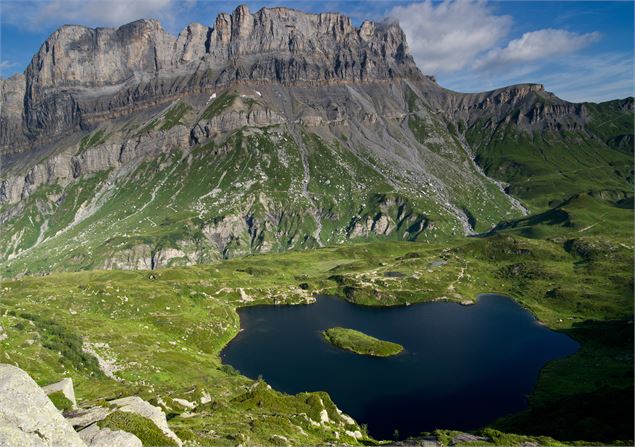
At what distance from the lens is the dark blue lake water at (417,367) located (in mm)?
116688

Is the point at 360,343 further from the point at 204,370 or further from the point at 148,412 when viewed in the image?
the point at 148,412

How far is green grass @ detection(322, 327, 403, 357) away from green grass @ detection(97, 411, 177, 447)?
121950 mm

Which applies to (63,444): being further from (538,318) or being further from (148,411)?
(538,318)

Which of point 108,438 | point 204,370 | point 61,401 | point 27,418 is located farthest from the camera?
point 204,370

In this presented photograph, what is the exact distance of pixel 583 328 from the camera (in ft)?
598

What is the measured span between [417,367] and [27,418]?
130650mm

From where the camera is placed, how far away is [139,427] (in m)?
41.6

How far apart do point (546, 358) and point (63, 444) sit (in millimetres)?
161215

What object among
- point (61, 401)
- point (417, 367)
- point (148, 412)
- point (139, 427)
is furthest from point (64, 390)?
point (417, 367)

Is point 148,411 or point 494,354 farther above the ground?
point 148,411

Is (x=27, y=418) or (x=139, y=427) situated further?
(x=139, y=427)

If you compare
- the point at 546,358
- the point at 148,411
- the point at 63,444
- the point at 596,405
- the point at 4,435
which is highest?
the point at 4,435

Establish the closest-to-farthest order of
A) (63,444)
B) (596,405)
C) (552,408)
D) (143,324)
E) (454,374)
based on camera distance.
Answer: (63,444) < (596,405) < (552,408) < (454,374) < (143,324)

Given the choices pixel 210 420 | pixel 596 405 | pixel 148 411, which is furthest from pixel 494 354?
pixel 148 411
